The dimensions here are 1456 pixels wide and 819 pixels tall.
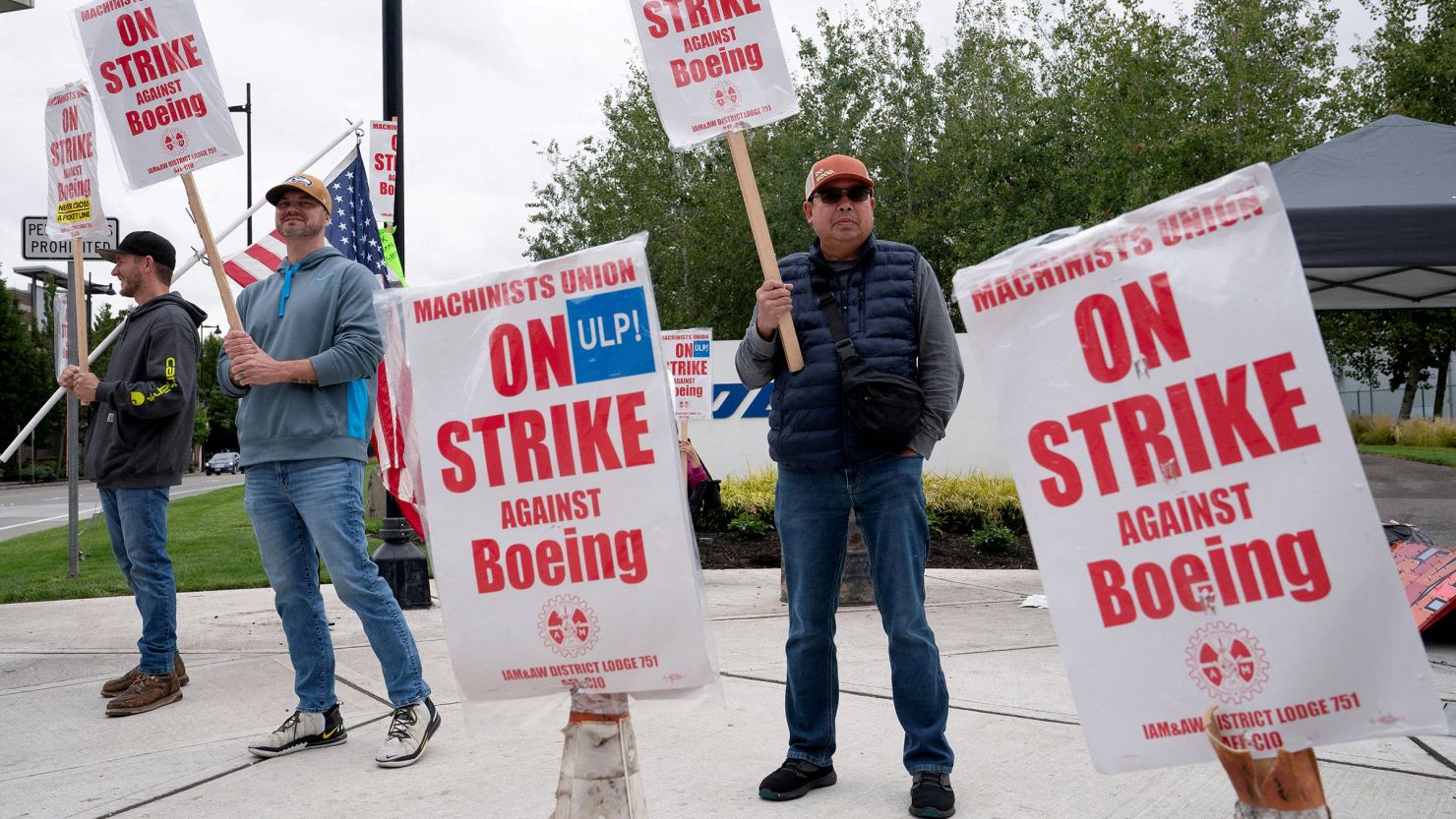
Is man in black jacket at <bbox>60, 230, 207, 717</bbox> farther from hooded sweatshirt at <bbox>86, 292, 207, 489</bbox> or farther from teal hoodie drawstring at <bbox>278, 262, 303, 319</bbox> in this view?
teal hoodie drawstring at <bbox>278, 262, 303, 319</bbox>

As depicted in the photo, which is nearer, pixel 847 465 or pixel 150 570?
pixel 847 465

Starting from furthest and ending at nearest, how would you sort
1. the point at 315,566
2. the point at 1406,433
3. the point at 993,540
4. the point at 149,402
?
1. the point at 1406,433
2. the point at 993,540
3. the point at 149,402
4. the point at 315,566

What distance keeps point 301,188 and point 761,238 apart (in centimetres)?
193

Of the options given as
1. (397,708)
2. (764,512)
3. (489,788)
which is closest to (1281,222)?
(489,788)

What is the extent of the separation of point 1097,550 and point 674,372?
22.9 ft

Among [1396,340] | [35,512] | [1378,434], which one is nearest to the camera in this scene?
[35,512]

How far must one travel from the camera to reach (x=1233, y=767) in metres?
2.10

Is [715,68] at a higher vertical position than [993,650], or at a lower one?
higher

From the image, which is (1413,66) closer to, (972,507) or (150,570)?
(972,507)

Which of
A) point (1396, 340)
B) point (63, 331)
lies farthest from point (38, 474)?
point (1396, 340)

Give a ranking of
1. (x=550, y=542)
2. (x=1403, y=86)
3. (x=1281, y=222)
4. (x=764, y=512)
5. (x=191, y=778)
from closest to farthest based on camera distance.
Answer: (x=1281, y=222) < (x=550, y=542) < (x=191, y=778) < (x=764, y=512) < (x=1403, y=86)

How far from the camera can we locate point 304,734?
4148 millimetres

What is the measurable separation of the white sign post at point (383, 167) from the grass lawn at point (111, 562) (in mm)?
2846

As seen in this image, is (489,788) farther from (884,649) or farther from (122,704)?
(884,649)
